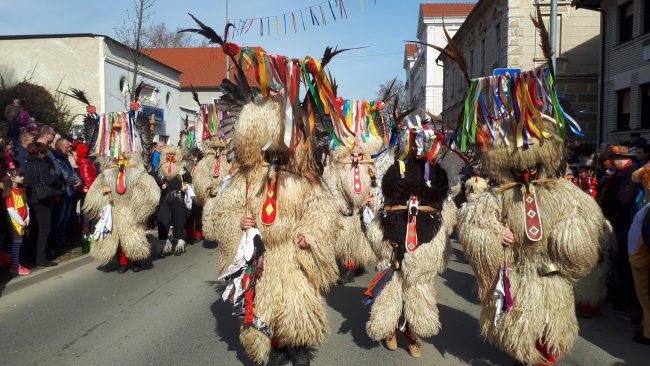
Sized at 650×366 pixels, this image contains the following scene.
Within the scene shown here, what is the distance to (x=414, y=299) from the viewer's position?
4.27 meters

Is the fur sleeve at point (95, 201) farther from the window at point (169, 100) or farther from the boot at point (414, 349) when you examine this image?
the window at point (169, 100)

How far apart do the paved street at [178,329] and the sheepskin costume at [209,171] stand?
295 cm

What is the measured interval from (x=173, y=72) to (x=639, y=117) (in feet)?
80.9

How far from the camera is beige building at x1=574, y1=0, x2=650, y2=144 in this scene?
15102 millimetres

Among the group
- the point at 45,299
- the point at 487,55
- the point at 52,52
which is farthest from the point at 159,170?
the point at 487,55

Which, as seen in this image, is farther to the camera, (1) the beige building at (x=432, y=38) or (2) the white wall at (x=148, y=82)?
(1) the beige building at (x=432, y=38)

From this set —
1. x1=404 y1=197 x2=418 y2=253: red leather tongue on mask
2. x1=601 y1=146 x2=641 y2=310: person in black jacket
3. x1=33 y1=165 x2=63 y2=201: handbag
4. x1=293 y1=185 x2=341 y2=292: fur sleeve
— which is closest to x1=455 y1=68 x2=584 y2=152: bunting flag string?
x1=404 y1=197 x2=418 y2=253: red leather tongue on mask

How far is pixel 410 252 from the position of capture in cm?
434

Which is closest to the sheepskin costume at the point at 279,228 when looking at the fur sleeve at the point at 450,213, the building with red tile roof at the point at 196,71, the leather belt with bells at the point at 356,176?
the leather belt with bells at the point at 356,176

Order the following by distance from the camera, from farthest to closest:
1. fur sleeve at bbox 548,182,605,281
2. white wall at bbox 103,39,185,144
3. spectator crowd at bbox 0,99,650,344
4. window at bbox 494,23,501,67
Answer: white wall at bbox 103,39,185,144, window at bbox 494,23,501,67, spectator crowd at bbox 0,99,650,344, fur sleeve at bbox 548,182,605,281

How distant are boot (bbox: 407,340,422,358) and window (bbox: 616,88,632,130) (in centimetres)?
1515

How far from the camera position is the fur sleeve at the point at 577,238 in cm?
360

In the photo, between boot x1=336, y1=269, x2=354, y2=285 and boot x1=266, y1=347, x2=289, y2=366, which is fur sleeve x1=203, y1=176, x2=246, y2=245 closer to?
boot x1=266, y1=347, x2=289, y2=366

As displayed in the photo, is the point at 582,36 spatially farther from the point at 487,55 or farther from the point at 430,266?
the point at 430,266
